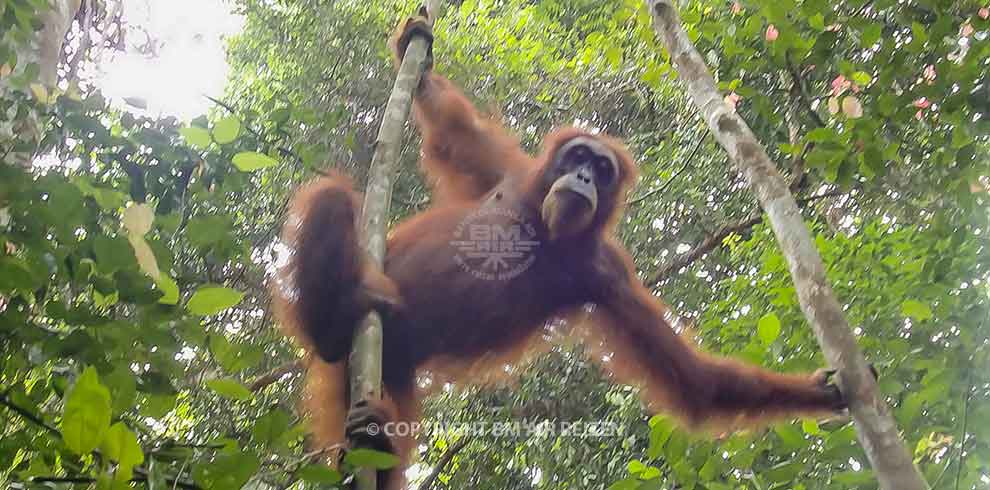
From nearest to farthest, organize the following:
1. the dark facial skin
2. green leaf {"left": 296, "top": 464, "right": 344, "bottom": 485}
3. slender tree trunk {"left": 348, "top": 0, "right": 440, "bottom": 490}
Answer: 1. green leaf {"left": 296, "top": 464, "right": 344, "bottom": 485}
2. slender tree trunk {"left": 348, "top": 0, "right": 440, "bottom": 490}
3. the dark facial skin

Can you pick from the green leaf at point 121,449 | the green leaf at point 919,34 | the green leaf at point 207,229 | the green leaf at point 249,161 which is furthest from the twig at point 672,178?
the green leaf at point 121,449

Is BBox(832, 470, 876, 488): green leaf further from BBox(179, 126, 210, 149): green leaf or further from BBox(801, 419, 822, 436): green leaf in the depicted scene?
BBox(179, 126, 210, 149): green leaf

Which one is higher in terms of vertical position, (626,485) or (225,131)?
(225,131)

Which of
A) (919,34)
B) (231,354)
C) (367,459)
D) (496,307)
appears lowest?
(367,459)

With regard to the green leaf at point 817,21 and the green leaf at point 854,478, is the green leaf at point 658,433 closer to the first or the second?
the green leaf at point 854,478

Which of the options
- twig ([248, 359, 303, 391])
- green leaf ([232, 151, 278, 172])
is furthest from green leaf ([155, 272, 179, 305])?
twig ([248, 359, 303, 391])

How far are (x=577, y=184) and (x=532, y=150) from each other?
34cm

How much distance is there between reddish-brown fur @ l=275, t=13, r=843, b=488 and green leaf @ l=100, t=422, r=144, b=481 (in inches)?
36.8

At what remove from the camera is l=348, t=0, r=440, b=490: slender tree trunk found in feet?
5.02

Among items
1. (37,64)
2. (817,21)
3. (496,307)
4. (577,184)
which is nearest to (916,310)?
(817,21)

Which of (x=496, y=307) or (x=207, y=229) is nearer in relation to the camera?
(x=207, y=229)

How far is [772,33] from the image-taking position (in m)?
2.12

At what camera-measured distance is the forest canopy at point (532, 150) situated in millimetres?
1222

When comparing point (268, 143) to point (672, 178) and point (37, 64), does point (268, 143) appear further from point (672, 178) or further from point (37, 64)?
point (672, 178)
